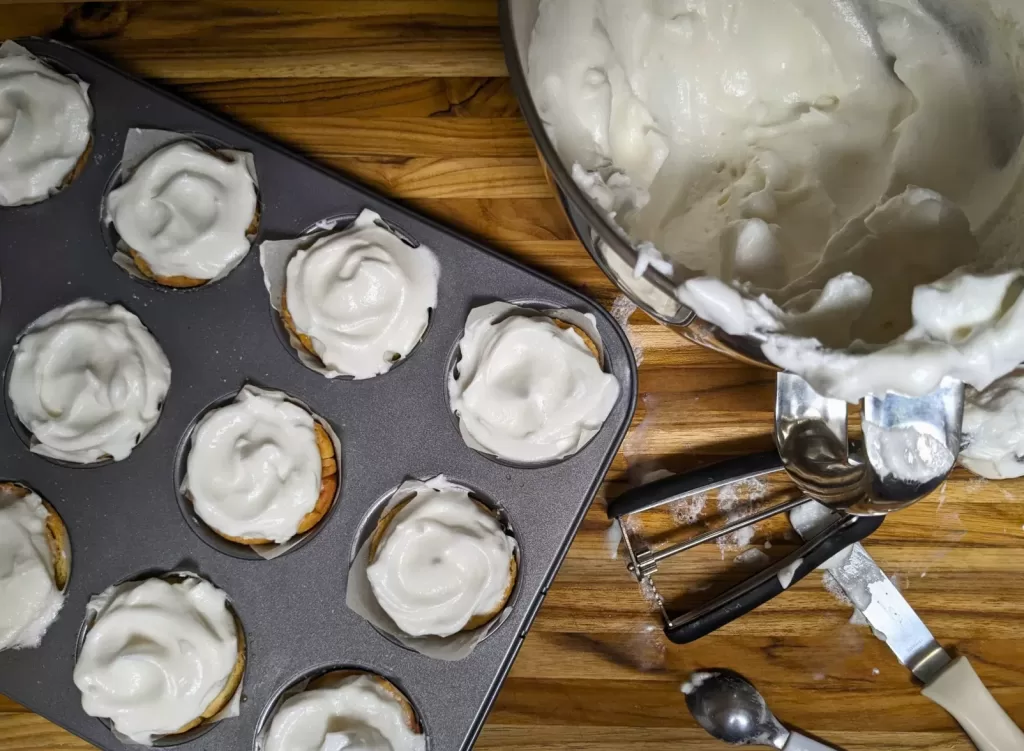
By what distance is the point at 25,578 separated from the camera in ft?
4.00

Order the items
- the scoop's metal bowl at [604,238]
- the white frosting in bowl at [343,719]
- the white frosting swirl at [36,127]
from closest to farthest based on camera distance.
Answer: the scoop's metal bowl at [604,238], the white frosting in bowl at [343,719], the white frosting swirl at [36,127]

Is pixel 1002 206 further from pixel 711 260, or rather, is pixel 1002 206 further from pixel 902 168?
pixel 711 260

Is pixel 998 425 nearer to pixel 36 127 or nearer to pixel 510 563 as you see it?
pixel 510 563

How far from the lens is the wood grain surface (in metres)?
1.27

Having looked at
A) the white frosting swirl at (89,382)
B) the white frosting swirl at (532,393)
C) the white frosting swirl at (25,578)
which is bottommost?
the white frosting swirl at (25,578)

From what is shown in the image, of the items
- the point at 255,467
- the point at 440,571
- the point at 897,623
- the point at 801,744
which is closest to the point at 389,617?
the point at 440,571

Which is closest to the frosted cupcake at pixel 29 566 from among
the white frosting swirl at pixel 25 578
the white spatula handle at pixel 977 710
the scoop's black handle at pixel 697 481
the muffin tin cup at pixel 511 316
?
the white frosting swirl at pixel 25 578

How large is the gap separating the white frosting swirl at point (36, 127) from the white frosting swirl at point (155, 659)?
2.26 ft

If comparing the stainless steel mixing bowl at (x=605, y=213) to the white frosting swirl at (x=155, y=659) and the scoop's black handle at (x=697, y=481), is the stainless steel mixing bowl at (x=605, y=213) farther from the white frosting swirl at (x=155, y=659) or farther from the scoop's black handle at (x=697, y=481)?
the white frosting swirl at (x=155, y=659)

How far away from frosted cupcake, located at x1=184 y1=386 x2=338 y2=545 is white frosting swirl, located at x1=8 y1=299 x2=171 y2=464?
11 cm

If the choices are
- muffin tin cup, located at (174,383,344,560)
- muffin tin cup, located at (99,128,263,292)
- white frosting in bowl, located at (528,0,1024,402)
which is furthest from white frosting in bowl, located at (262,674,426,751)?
white frosting in bowl, located at (528,0,1024,402)

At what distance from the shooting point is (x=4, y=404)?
1293mm

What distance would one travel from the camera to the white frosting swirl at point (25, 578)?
1.21 metres

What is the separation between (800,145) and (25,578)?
1.30m
